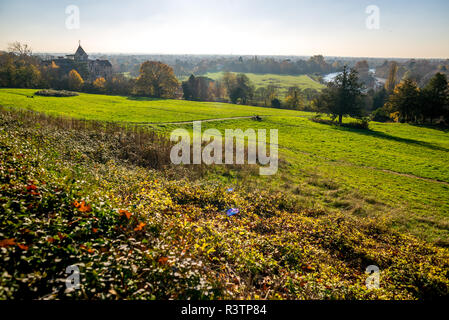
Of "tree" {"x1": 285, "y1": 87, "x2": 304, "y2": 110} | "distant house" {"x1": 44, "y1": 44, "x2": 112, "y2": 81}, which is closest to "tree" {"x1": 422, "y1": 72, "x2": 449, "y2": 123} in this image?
"tree" {"x1": 285, "y1": 87, "x2": 304, "y2": 110}

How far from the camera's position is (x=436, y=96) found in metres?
48.2

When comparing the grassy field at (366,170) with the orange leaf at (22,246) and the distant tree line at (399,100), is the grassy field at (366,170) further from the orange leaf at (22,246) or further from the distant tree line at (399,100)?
the orange leaf at (22,246)

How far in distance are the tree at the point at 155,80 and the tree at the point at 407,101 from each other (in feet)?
184

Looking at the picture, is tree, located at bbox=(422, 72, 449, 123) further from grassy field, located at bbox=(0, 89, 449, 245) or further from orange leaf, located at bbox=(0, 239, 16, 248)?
orange leaf, located at bbox=(0, 239, 16, 248)

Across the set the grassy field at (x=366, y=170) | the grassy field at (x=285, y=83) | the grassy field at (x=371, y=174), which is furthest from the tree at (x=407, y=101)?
the grassy field at (x=285, y=83)

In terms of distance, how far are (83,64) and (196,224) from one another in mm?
96190

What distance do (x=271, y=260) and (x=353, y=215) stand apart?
8389 millimetres

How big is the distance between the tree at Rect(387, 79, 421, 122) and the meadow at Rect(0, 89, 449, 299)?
119ft

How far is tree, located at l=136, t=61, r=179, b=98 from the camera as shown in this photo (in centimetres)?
6925

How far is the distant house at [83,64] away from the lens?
8556 centimetres

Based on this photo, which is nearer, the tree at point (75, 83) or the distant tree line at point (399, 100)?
the distant tree line at point (399, 100)
